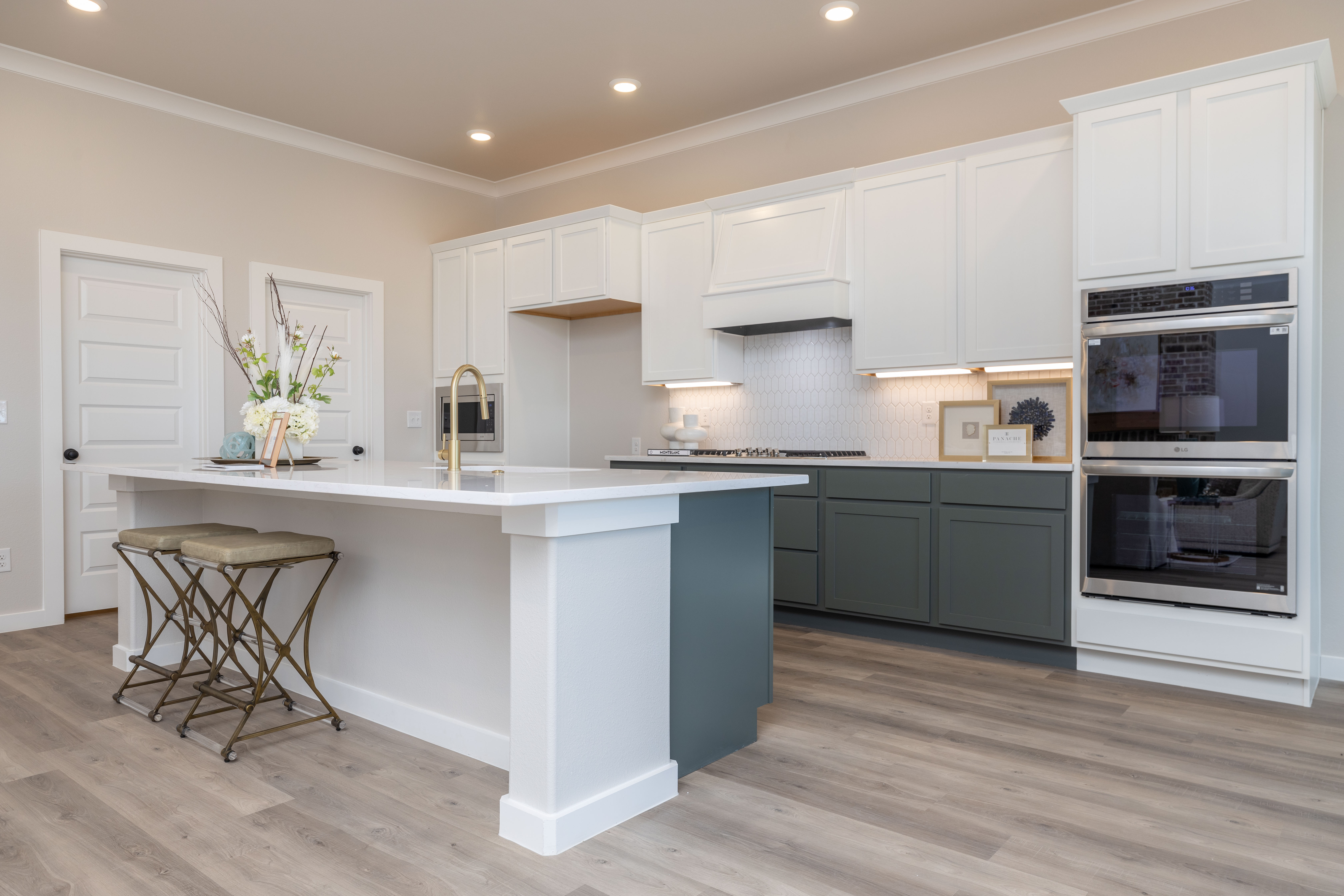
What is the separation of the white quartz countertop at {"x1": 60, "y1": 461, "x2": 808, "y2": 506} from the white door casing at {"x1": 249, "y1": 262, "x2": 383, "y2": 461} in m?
1.97

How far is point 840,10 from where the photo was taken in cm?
361

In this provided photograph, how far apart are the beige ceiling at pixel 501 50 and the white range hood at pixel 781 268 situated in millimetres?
697

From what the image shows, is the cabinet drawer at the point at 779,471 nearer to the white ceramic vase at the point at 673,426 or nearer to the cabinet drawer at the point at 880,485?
the cabinet drawer at the point at 880,485

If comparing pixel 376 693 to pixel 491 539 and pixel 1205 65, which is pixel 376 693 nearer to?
pixel 491 539

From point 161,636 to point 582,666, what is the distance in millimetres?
2407

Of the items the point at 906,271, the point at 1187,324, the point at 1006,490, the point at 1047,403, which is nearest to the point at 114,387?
the point at 906,271

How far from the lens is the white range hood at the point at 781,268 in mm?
4133

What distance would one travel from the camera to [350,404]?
17.9ft

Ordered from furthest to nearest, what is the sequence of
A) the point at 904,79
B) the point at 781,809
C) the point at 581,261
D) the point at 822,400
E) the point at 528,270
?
the point at 528,270, the point at 581,261, the point at 822,400, the point at 904,79, the point at 781,809

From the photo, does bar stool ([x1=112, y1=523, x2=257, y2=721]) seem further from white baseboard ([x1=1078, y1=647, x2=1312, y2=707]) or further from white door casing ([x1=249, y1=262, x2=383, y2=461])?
white baseboard ([x1=1078, y1=647, x2=1312, y2=707])

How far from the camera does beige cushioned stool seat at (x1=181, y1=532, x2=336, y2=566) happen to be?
2.41 meters

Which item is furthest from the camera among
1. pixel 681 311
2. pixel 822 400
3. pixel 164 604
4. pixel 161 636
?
pixel 681 311

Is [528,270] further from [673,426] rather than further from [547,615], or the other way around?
[547,615]

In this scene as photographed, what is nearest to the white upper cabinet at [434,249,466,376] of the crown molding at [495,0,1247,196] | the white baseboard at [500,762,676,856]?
the crown molding at [495,0,1247,196]
